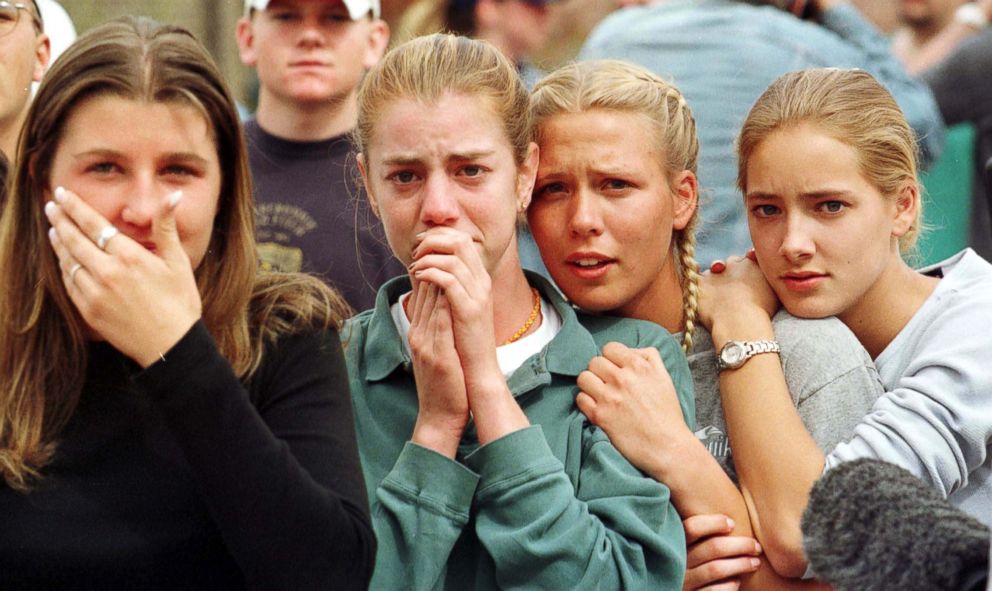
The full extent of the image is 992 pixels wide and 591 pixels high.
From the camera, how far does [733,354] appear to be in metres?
2.87

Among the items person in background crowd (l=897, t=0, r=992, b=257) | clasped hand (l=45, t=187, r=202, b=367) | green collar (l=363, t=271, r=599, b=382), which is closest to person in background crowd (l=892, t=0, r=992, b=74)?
person in background crowd (l=897, t=0, r=992, b=257)

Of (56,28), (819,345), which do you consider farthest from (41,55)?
(819,345)

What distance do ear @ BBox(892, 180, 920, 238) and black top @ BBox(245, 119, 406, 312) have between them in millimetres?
1387

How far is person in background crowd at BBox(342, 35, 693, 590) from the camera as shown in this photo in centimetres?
249

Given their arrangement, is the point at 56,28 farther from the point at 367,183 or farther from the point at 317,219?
the point at 367,183

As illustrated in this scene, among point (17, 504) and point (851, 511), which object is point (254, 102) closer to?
point (17, 504)

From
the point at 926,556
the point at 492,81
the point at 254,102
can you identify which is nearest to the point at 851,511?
the point at 926,556

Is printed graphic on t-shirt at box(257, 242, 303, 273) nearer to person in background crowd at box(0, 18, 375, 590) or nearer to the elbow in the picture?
person in background crowd at box(0, 18, 375, 590)

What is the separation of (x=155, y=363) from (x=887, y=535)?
1028 millimetres

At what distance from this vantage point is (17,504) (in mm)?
2207

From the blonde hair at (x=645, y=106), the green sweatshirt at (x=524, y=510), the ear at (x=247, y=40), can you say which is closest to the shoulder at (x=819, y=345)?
the blonde hair at (x=645, y=106)

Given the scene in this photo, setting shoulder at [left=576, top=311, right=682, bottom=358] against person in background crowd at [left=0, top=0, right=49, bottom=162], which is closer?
shoulder at [left=576, top=311, right=682, bottom=358]

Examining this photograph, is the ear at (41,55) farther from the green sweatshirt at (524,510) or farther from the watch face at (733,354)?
the watch face at (733,354)

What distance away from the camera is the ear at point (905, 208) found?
3.01 meters
